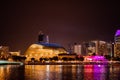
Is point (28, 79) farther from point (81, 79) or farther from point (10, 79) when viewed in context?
point (81, 79)

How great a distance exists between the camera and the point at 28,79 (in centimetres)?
7600

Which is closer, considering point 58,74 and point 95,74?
point 58,74

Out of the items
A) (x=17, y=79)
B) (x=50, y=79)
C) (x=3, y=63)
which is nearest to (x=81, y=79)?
(x=50, y=79)

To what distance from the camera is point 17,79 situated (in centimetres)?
7594

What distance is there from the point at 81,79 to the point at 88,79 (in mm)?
1477

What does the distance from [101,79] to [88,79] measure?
2.48 m

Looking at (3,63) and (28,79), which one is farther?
(3,63)

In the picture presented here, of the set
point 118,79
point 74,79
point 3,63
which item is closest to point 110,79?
point 118,79

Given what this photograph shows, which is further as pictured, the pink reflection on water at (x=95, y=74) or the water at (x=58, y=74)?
the water at (x=58, y=74)

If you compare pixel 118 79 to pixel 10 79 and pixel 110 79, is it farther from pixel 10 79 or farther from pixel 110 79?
pixel 10 79

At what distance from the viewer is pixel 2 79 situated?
73.1 metres

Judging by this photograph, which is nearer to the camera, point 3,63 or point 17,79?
point 17,79

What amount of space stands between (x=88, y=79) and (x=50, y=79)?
23.3 feet

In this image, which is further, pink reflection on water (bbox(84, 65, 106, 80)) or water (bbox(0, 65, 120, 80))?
water (bbox(0, 65, 120, 80))
